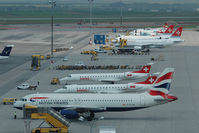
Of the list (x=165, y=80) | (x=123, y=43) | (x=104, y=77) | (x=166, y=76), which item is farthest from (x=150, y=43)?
(x=165, y=80)

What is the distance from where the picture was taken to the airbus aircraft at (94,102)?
5475cm

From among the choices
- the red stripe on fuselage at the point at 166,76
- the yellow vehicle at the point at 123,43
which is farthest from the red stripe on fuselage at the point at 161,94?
the yellow vehicle at the point at 123,43

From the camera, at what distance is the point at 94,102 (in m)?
55.3

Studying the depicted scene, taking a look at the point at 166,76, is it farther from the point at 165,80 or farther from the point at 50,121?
the point at 50,121

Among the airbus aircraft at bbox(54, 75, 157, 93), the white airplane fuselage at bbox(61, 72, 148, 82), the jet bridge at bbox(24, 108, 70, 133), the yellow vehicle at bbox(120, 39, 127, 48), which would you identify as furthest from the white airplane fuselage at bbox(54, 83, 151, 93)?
the yellow vehicle at bbox(120, 39, 127, 48)

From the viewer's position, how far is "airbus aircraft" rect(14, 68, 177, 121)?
180 ft

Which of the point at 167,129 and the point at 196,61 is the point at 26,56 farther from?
the point at 167,129

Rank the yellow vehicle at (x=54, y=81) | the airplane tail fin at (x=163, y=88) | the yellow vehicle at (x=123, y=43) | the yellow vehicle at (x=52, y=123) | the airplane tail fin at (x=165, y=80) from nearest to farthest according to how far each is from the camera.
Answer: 1. the yellow vehicle at (x=52, y=123)
2. the airplane tail fin at (x=163, y=88)
3. the airplane tail fin at (x=165, y=80)
4. the yellow vehicle at (x=54, y=81)
5. the yellow vehicle at (x=123, y=43)

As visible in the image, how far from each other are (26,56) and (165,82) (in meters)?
70.0

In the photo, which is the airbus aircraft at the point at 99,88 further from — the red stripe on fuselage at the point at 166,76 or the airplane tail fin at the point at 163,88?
the red stripe on fuselage at the point at 166,76

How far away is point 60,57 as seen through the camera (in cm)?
11944

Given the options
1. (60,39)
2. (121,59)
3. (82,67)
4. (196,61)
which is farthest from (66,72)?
(60,39)

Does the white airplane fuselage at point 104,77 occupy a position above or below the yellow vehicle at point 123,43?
below

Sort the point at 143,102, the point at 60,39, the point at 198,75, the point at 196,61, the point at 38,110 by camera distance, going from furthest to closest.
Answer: the point at 60,39
the point at 196,61
the point at 198,75
the point at 143,102
the point at 38,110
